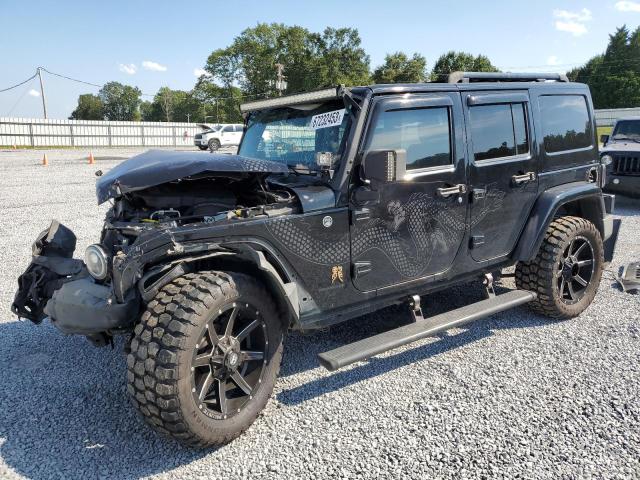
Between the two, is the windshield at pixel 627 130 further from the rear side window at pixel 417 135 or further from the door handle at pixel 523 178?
the rear side window at pixel 417 135

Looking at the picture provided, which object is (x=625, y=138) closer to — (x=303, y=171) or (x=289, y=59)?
(x=303, y=171)

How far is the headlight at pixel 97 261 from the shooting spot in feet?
8.89

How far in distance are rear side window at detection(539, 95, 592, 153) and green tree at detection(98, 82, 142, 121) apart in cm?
10176

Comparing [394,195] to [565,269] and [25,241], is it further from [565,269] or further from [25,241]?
[25,241]

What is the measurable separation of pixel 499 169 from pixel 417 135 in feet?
2.91

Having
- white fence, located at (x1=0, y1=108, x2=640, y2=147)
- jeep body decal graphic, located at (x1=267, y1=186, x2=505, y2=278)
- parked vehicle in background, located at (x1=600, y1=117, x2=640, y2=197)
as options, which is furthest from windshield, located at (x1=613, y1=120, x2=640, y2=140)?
white fence, located at (x1=0, y1=108, x2=640, y2=147)

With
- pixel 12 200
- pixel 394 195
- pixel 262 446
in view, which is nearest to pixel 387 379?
pixel 262 446

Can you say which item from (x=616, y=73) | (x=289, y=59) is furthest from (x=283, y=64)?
(x=616, y=73)

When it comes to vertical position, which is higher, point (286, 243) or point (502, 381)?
point (286, 243)

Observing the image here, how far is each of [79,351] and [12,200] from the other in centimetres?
855

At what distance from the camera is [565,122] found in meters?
4.52

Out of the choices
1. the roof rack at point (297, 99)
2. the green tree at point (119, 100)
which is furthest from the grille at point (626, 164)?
the green tree at point (119, 100)

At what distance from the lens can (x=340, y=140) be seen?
329cm

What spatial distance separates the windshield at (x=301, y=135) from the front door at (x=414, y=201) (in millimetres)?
→ 226
